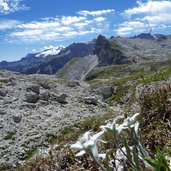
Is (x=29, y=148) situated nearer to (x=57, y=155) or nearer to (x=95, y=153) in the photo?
(x=57, y=155)

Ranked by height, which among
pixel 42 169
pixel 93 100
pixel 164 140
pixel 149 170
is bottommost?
pixel 93 100

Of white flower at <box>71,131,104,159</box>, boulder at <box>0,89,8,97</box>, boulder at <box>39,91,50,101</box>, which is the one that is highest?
white flower at <box>71,131,104,159</box>

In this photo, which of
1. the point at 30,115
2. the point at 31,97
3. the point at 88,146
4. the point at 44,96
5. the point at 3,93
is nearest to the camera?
the point at 88,146

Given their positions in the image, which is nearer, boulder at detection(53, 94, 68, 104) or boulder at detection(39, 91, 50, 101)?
boulder at detection(39, 91, 50, 101)

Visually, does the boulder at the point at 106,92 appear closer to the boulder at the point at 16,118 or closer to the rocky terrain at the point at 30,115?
the rocky terrain at the point at 30,115

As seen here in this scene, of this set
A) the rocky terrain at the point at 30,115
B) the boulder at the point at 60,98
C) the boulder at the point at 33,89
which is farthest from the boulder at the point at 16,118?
the boulder at the point at 33,89

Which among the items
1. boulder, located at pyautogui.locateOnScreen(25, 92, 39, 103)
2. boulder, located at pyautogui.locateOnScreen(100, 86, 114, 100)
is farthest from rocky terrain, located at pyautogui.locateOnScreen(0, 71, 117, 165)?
boulder, located at pyautogui.locateOnScreen(100, 86, 114, 100)

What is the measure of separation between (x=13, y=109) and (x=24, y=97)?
5.68 metres

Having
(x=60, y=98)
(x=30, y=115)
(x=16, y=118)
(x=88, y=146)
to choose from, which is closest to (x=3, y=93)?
(x=60, y=98)

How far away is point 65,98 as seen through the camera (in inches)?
1950

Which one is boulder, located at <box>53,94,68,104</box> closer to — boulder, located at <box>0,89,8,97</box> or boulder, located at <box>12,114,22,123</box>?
boulder, located at <box>0,89,8,97</box>

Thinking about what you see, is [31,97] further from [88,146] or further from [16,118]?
[88,146]

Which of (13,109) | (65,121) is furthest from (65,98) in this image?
(65,121)

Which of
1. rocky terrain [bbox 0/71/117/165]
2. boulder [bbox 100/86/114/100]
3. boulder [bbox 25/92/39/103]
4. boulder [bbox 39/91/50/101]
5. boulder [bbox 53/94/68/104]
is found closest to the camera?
rocky terrain [bbox 0/71/117/165]
